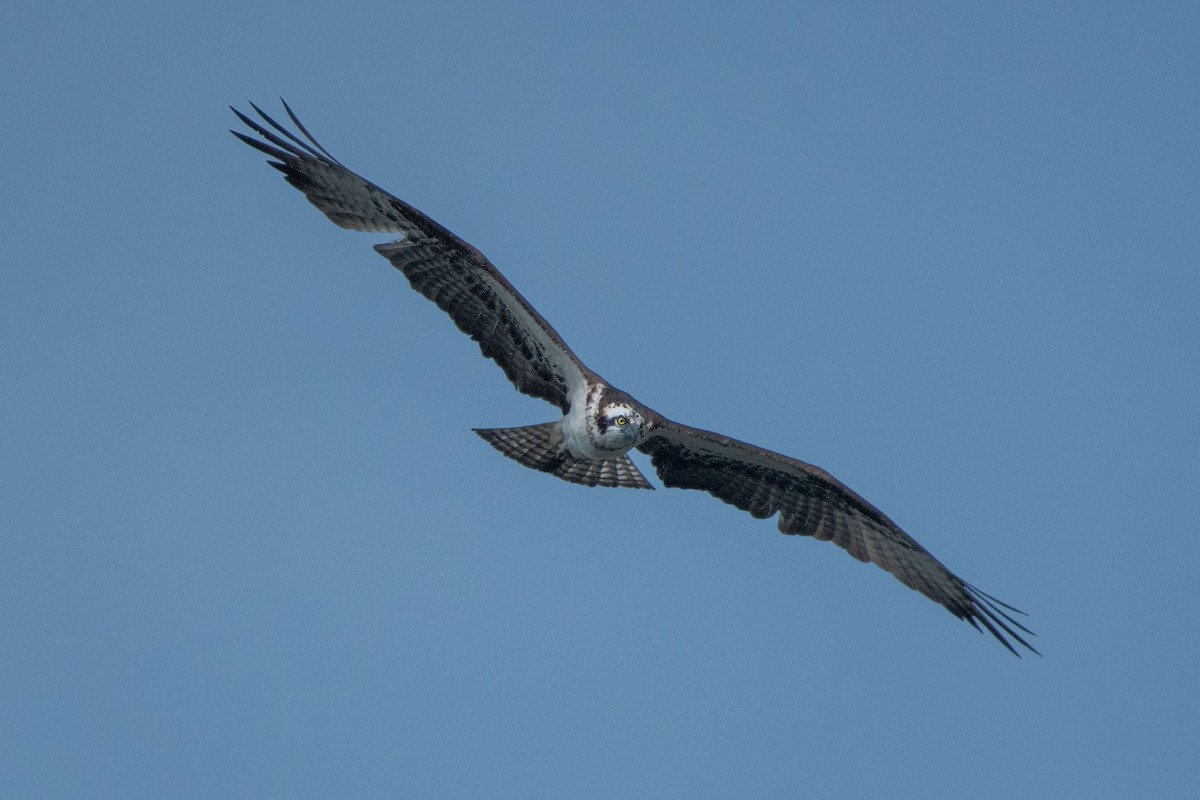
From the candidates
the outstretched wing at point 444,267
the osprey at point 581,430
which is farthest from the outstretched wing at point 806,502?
the outstretched wing at point 444,267

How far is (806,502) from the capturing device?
14109 mm

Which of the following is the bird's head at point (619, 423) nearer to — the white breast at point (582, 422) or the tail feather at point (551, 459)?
the white breast at point (582, 422)

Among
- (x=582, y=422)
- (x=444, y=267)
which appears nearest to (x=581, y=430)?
(x=582, y=422)

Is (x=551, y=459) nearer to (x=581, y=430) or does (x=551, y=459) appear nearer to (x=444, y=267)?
(x=581, y=430)

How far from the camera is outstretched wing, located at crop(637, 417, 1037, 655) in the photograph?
1364 centimetres

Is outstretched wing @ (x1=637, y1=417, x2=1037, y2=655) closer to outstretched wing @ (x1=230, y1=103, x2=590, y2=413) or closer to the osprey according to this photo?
the osprey

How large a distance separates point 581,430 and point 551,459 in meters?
0.65

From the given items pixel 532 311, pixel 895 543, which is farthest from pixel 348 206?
pixel 895 543

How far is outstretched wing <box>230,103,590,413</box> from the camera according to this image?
39.9ft

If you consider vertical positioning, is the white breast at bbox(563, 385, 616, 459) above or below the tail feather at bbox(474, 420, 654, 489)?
above

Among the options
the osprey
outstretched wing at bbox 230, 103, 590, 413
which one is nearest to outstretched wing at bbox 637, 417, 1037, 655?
the osprey

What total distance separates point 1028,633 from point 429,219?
224 inches

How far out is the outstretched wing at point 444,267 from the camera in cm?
1216

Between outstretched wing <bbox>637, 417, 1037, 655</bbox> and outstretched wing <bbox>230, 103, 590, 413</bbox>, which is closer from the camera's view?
outstretched wing <bbox>230, 103, 590, 413</bbox>
